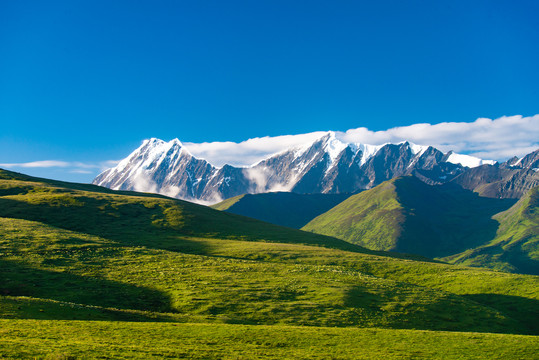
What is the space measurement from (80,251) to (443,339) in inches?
3103

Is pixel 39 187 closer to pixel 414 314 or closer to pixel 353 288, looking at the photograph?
pixel 353 288

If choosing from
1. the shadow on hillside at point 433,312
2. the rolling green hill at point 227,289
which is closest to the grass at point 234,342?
the rolling green hill at point 227,289

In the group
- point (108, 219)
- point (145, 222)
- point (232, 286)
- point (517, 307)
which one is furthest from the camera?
point (145, 222)

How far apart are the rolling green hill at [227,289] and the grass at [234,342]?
1.72ft

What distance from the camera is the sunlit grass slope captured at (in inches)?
2274

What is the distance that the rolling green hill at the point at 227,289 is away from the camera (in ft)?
164

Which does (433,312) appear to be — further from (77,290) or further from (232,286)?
(77,290)

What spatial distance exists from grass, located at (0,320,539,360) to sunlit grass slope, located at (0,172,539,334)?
7903 millimetres

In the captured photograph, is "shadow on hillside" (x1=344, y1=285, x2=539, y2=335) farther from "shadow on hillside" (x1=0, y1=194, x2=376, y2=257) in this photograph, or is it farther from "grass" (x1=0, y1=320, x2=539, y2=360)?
"shadow on hillside" (x1=0, y1=194, x2=376, y2=257)

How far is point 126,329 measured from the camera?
40.3 metres

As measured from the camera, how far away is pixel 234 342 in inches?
1555

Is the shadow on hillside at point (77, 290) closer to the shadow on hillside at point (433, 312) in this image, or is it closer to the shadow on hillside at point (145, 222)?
the shadow on hillside at point (433, 312)

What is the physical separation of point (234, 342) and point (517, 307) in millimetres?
72135

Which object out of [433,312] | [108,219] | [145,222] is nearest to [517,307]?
[433,312]
